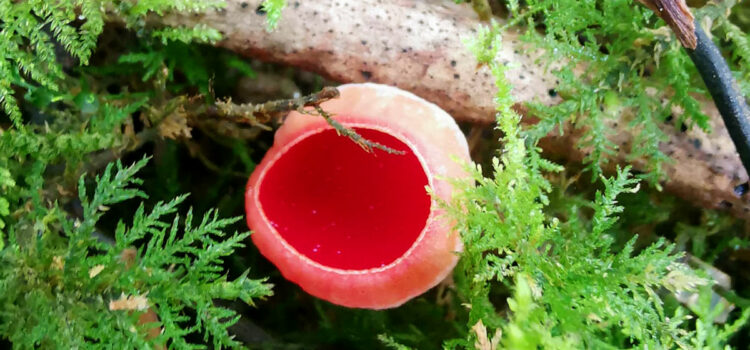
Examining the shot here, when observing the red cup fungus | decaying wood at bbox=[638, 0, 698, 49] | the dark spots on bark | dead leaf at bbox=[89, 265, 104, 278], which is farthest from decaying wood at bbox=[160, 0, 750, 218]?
dead leaf at bbox=[89, 265, 104, 278]

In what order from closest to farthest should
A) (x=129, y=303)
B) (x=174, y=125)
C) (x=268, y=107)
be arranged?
1. (x=129, y=303)
2. (x=268, y=107)
3. (x=174, y=125)

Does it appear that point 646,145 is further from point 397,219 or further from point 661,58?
point 397,219

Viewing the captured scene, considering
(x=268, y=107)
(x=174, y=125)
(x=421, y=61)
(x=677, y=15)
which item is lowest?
(x=174, y=125)

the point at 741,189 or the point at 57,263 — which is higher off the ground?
the point at 741,189

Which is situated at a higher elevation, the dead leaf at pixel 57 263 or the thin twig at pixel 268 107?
the thin twig at pixel 268 107

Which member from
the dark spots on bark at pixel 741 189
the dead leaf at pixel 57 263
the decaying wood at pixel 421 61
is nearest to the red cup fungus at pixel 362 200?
the decaying wood at pixel 421 61

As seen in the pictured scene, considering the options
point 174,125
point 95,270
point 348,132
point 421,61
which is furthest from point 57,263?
point 421,61

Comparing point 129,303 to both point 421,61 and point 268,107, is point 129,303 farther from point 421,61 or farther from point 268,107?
point 421,61

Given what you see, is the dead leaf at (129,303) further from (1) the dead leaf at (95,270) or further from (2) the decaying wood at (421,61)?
(2) the decaying wood at (421,61)
